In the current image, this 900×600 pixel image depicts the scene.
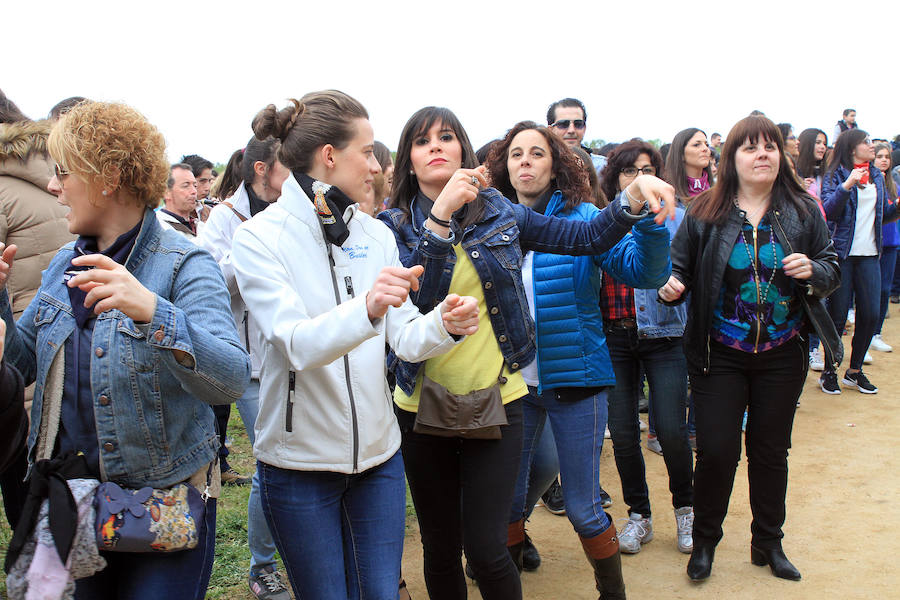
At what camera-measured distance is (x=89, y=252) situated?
2.38 m

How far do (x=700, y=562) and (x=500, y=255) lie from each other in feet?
7.52

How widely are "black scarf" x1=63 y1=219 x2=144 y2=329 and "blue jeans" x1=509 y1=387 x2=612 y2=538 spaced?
6.71 feet

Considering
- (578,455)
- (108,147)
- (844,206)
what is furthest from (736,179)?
(844,206)

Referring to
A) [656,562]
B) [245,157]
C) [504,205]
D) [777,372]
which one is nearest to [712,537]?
[656,562]

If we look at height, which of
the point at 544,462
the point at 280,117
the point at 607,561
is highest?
the point at 280,117

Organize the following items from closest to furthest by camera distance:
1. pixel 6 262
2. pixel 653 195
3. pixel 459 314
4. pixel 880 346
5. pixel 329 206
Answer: pixel 6 262
pixel 459 314
pixel 329 206
pixel 653 195
pixel 880 346

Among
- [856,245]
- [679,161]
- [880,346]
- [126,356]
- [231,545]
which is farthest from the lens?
[880,346]

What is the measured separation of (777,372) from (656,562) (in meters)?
1.34

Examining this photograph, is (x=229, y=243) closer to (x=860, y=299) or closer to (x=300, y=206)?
(x=300, y=206)

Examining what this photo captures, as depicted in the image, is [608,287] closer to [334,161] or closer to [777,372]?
[777,372]

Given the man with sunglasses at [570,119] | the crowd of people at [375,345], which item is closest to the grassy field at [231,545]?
the crowd of people at [375,345]

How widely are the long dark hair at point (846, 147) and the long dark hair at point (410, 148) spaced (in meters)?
6.40

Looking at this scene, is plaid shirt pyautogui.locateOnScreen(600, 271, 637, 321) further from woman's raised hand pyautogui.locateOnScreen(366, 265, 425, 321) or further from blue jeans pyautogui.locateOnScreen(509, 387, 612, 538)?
woman's raised hand pyautogui.locateOnScreen(366, 265, 425, 321)

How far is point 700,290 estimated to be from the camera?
4.19 m
